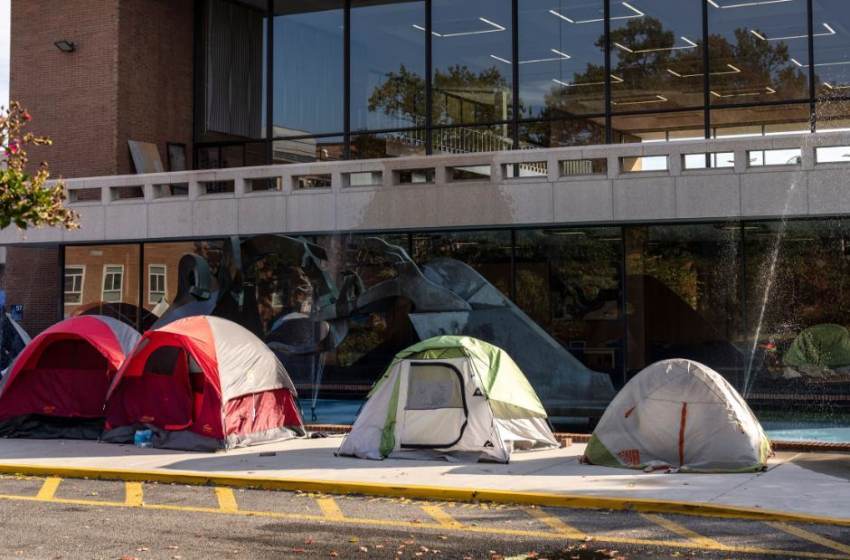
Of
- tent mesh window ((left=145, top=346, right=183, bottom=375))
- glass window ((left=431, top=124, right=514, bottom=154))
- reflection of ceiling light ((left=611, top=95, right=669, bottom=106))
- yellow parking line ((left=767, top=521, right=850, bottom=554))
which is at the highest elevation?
reflection of ceiling light ((left=611, top=95, right=669, bottom=106))

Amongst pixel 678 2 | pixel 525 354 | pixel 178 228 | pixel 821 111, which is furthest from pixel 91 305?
pixel 821 111

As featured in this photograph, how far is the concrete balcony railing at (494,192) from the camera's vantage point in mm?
18828

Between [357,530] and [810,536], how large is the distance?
385 cm

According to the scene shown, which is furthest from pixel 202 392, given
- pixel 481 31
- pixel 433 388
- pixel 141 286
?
pixel 481 31

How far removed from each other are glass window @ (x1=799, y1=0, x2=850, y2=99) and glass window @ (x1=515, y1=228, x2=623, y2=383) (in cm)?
519

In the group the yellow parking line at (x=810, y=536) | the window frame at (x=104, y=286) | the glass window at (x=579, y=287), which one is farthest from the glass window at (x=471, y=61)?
the yellow parking line at (x=810, y=536)

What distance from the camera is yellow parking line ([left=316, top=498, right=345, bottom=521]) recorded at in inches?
414

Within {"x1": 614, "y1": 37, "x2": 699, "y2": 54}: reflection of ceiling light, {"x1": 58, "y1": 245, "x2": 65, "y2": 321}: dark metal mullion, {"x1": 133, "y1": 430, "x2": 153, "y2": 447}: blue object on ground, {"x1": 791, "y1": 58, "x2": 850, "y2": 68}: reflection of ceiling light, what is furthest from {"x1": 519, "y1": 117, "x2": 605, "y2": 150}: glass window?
{"x1": 133, "y1": 430, "x2": 153, "y2": 447}: blue object on ground

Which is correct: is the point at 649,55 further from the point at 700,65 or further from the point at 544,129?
the point at 544,129

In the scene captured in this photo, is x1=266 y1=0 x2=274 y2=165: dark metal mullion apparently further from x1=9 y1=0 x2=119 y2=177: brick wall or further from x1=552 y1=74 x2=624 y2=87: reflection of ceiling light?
x1=552 y1=74 x2=624 y2=87: reflection of ceiling light

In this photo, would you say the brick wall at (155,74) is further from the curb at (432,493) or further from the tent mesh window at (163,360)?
the curb at (432,493)

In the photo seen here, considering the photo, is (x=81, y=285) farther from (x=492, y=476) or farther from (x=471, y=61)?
(x=492, y=476)

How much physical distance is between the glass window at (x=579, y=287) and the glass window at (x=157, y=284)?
25.9ft

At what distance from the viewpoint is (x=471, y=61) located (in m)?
24.3
